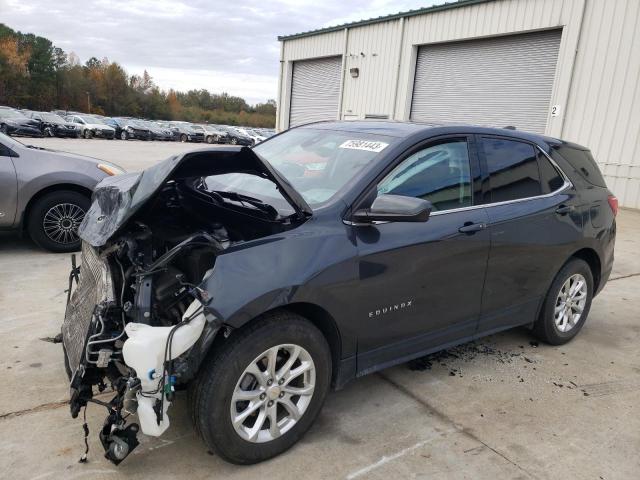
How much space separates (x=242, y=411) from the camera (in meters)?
2.50

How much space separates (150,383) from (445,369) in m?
2.26

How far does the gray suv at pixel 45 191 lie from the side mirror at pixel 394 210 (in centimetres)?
435

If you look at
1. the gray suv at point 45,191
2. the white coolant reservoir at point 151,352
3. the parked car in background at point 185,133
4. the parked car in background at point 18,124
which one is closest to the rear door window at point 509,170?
the white coolant reservoir at point 151,352

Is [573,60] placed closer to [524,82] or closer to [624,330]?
[524,82]

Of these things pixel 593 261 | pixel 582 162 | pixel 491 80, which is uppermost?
pixel 491 80

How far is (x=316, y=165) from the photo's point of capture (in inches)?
129

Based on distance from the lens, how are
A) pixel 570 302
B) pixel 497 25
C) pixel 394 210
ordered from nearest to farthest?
pixel 394 210
pixel 570 302
pixel 497 25

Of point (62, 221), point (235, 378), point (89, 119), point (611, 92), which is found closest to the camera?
point (235, 378)

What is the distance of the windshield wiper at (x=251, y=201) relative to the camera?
2763 millimetres

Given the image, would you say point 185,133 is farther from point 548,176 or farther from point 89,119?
point 548,176

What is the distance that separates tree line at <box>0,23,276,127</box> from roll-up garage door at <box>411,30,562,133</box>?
66.3 metres

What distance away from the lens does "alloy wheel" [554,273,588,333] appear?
4215mm

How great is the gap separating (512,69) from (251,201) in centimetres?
1318

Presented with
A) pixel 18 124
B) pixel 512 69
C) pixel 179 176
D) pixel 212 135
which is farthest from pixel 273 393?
pixel 212 135
